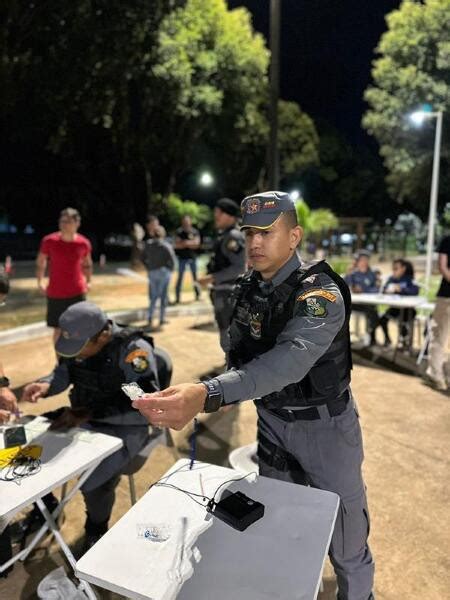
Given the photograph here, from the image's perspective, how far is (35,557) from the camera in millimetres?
3111

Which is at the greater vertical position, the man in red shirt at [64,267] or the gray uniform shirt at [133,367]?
the man in red shirt at [64,267]

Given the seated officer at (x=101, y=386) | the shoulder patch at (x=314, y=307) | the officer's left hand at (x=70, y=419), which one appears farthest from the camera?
the seated officer at (x=101, y=386)

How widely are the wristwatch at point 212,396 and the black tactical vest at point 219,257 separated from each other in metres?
4.20

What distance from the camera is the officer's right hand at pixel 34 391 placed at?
3256 mm

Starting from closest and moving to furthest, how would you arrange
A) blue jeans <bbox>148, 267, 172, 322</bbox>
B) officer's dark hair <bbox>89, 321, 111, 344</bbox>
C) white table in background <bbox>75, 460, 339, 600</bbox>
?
white table in background <bbox>75, 460, 339, 600</bbox> → officer's dark hair <bbox>89, 321, 111, 344</bbox> → blue jeans <bbox>148, 267, 172, 322</bbox>

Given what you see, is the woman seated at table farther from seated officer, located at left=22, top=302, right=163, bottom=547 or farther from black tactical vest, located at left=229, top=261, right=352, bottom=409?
black tactical vest, located at left=229, top=261, right=352, bottom=409

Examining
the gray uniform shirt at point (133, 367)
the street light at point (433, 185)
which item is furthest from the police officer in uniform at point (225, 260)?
the street light at point (433, 185)

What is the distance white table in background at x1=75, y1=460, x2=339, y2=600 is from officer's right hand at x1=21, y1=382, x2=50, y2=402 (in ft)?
4.99

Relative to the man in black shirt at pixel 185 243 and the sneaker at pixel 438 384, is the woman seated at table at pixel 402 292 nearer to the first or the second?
the sneaker at pixel 438 384

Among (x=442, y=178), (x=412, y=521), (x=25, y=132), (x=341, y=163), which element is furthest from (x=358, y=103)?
(x=412, y=521)

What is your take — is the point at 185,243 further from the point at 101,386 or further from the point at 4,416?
the point at 4,416

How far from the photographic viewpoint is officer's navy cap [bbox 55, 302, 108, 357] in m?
3.06

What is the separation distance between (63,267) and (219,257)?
1.92 m

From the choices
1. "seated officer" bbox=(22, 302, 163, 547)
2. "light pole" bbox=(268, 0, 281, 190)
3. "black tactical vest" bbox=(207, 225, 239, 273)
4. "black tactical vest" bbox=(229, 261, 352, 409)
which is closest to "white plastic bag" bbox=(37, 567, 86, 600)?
"seated officer" bbox=(22, 302, 163, 547)
